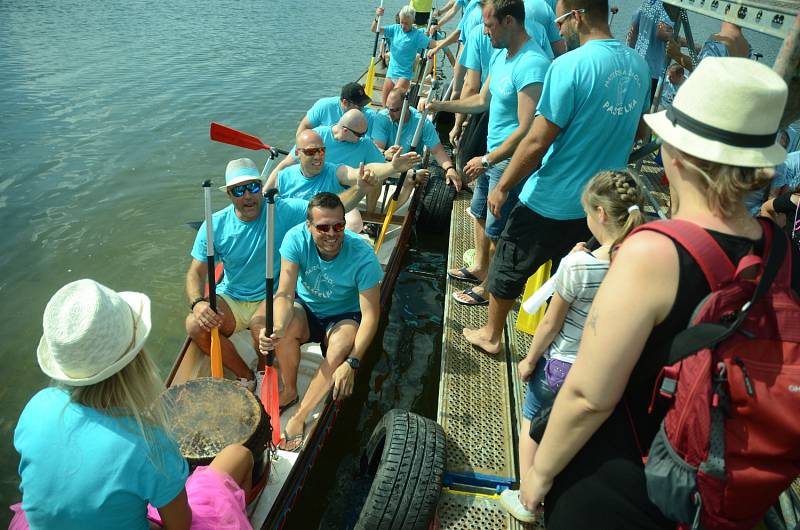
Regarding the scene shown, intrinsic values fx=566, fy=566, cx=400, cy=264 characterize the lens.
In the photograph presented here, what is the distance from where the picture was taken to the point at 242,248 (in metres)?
4.58

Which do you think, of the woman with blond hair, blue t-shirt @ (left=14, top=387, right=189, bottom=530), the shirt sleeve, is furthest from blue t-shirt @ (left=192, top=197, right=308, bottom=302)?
the woman with blond hair

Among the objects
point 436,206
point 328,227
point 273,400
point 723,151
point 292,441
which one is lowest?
point 436,206

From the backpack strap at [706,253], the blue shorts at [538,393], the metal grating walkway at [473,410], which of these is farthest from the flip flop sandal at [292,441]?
the backpack strap at [706,253]

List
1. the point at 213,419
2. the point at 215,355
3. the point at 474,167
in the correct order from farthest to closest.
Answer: the point at 215,355, the point at 474,167, the point at 213,419

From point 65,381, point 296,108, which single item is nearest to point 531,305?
point 65,381

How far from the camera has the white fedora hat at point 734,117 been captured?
1.38 metres

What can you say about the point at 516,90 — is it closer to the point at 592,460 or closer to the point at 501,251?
the point at 501,251

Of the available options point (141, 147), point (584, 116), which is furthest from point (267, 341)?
point (141, 147)

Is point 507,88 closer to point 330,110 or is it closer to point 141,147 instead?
point 330,110

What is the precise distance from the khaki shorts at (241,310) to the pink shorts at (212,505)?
204cm

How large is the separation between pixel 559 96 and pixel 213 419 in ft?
8.56

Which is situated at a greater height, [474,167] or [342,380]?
[474,167]

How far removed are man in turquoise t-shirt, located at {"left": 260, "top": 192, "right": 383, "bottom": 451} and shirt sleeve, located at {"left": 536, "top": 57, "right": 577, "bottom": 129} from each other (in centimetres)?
160

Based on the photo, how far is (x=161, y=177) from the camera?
9906 mm
